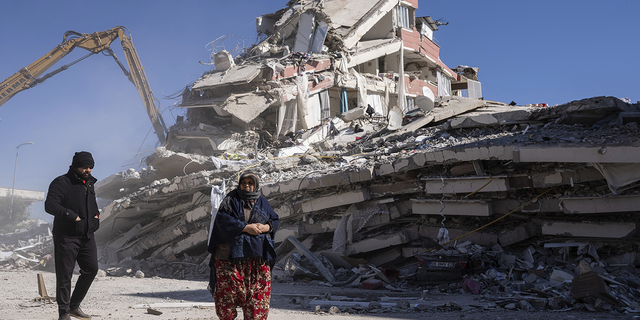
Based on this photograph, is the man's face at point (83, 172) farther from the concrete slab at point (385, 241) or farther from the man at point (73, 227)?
the concrete slab at point (385, 241)

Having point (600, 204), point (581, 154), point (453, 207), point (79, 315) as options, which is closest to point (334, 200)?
point (453, 207)

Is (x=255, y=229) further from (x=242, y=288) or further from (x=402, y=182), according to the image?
(x=402, y=182)

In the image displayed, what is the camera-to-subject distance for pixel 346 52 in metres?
17.5

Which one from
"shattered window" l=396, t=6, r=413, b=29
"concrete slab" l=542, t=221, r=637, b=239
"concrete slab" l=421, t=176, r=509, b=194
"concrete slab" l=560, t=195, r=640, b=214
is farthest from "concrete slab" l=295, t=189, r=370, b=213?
"shattered window" l=396, t=6, r=413, b=29

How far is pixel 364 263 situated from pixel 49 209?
4707 mm

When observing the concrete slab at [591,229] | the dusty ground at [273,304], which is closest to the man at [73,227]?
the dusty ground at [273,304]

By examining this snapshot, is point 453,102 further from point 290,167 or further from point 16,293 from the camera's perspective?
point 16,293

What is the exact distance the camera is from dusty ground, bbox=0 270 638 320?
4410 millimetres

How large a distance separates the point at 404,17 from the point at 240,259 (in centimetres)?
1957

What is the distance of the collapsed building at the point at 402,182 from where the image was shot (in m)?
6.21

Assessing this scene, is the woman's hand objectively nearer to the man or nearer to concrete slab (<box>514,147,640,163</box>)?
the man

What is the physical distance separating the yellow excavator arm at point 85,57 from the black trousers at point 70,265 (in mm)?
14050

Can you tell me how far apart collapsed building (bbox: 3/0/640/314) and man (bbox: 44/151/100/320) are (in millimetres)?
3181

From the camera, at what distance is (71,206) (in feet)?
13.3
